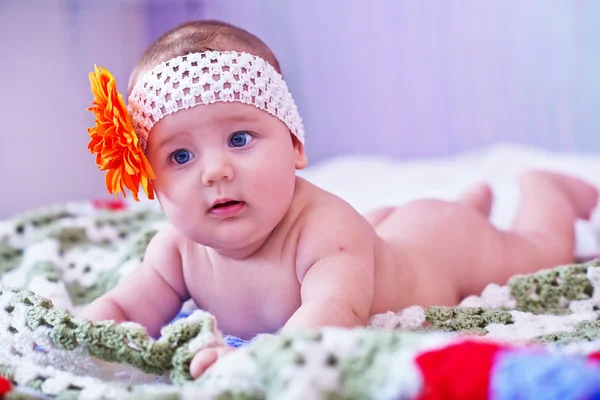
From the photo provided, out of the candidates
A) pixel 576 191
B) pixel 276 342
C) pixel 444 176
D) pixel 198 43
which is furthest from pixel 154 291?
pixel 444 176

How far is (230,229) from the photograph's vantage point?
115 centimetres

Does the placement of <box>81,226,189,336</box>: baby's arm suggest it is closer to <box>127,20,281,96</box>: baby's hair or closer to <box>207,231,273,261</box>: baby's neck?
<box>207,231,273,261</box>: baby's neck

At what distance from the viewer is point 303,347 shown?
0.75 metres

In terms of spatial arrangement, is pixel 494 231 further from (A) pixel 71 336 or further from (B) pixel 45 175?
(B) pixel 45 175

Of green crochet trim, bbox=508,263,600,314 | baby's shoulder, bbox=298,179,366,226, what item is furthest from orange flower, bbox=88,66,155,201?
green crochet trim, bbox=508,263,600,314

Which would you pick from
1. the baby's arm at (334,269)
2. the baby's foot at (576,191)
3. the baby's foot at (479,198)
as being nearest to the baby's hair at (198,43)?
the baby's arm at (334,269)

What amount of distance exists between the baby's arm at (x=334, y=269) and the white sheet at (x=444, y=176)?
87 centimetres

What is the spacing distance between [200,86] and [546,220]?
853mm

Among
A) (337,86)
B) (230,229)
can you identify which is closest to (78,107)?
(337,86)

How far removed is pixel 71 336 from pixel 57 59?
2.13 meters

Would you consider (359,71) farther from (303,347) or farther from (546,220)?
(303,347)

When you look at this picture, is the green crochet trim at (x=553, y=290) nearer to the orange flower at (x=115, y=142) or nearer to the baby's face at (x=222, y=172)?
the baby's face at (x=222, y=172)

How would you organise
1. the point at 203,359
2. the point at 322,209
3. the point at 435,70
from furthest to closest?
the point at 435,70
the point at 322,209
the point at 203,359

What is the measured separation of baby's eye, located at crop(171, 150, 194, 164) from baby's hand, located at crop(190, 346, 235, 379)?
0.33 metres
